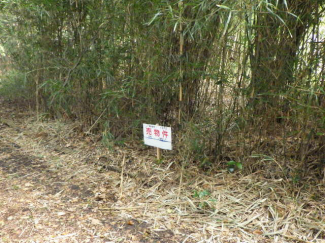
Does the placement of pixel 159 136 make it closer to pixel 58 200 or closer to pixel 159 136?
pixel 159 136

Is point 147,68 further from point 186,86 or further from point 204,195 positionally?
point 204,195

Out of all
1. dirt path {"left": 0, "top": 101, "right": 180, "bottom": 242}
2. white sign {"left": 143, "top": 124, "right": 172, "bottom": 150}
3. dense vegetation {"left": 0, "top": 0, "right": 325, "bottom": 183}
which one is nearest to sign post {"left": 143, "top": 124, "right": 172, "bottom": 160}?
white sign {"left": 143, "top": 124, "right": 172, "bottom": 150}

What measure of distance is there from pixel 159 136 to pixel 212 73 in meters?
0.66

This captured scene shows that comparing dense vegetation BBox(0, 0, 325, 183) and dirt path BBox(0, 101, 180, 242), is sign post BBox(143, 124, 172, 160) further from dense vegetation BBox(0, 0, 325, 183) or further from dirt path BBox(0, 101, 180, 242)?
dirt path BBox(0, 101, 180, 242)

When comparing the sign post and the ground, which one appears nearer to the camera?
Result: the ground

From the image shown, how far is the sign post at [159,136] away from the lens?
2.33 metres

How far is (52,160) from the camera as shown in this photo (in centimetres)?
302

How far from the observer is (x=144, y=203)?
2.15m

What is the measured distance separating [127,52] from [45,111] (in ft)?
7.58

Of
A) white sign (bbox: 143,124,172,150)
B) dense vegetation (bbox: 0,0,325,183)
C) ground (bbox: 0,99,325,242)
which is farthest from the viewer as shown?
white sign (bbox: 143,124,172,150)

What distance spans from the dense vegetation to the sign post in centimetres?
16

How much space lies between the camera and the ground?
1.79 metres

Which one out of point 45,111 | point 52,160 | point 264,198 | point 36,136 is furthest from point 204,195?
point 45,111

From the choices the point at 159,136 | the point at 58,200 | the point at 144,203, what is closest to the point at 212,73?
the point at 159,136
